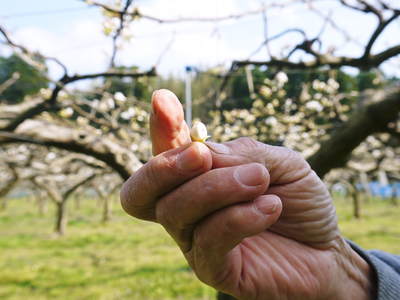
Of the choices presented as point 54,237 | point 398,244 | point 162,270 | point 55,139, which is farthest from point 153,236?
point 55,139

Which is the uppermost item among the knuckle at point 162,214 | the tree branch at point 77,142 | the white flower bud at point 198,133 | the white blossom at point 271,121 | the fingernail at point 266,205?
the white flower bud at point 198,133

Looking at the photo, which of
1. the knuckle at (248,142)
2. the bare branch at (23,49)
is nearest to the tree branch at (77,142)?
the bare branch at (23,49)

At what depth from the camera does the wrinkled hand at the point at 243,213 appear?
854 mm

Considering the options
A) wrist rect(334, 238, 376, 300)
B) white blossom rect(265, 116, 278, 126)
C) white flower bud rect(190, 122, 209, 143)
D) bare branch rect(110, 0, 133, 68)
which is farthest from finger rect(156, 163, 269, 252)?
white blossom rect(265, 116, 278, 126)

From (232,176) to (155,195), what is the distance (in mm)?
209

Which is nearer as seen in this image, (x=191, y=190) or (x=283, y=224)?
(x=191, y=190)

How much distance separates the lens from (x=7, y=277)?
6840 millimetres

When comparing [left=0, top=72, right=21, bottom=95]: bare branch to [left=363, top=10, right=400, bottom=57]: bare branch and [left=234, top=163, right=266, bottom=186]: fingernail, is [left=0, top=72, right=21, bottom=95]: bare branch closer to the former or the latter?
[left=363, top=10, right=400, bottom=57]: bare branch

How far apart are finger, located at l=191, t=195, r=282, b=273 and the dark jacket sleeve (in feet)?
2.39

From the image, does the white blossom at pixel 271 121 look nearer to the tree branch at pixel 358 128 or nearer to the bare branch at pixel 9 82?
the tree branch at pixel 358 128

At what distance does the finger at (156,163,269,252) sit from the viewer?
33.4 inches

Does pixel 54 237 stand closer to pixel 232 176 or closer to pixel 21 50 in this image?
pixel 21 50

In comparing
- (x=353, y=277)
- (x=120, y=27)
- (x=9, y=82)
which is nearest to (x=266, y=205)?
(x=353, y=277)

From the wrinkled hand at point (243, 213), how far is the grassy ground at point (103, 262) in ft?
14.3
